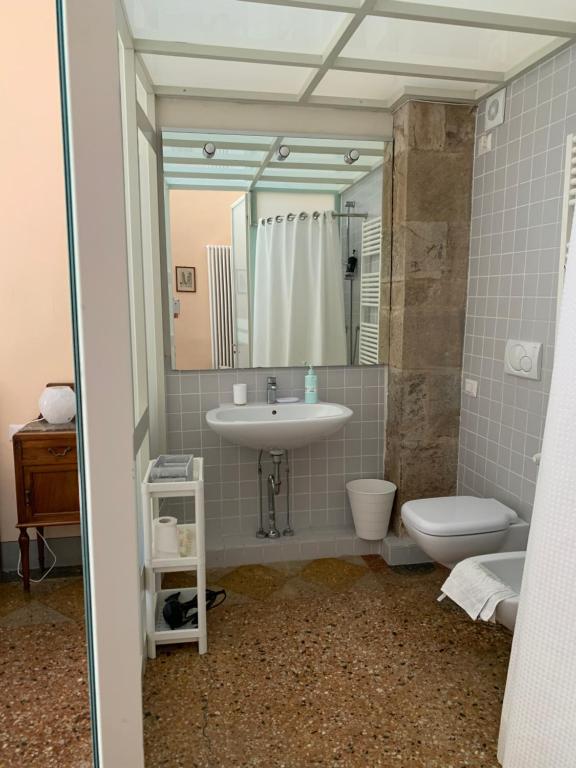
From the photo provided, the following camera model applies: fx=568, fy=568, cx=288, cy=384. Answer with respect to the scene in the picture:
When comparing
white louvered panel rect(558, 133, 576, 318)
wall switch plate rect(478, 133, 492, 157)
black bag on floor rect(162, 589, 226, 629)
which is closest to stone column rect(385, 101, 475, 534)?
wall switch plate rect(478, 133, 492, 157)

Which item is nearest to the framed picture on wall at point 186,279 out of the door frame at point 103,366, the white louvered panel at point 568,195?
the white louvered panel at point 568,195

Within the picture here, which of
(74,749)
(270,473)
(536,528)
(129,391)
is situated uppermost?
(129,391)

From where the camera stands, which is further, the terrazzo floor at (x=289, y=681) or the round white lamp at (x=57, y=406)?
the round white lamp at (x=57, y=406)

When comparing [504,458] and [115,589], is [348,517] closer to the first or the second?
[504,458]

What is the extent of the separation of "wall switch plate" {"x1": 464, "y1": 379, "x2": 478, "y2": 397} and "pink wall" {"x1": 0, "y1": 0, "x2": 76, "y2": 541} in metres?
2.05

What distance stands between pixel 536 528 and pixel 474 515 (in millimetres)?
914

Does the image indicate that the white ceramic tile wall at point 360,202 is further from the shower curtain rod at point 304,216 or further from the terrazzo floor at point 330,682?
the terrazzo floor at point 330,682

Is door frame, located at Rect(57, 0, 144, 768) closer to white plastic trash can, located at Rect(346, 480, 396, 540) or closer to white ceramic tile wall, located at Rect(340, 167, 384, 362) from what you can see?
white plastic trash can, located at Rect(346, 480, 396, 540)

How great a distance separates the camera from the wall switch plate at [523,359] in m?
2.40

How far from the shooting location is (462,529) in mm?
2342

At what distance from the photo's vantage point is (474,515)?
2430 millimetres

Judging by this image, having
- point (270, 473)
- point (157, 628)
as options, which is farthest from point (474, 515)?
point (157, 628)

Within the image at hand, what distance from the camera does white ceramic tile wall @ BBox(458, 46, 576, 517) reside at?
231 cm

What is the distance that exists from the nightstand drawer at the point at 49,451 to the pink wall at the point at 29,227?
0.97 feet
